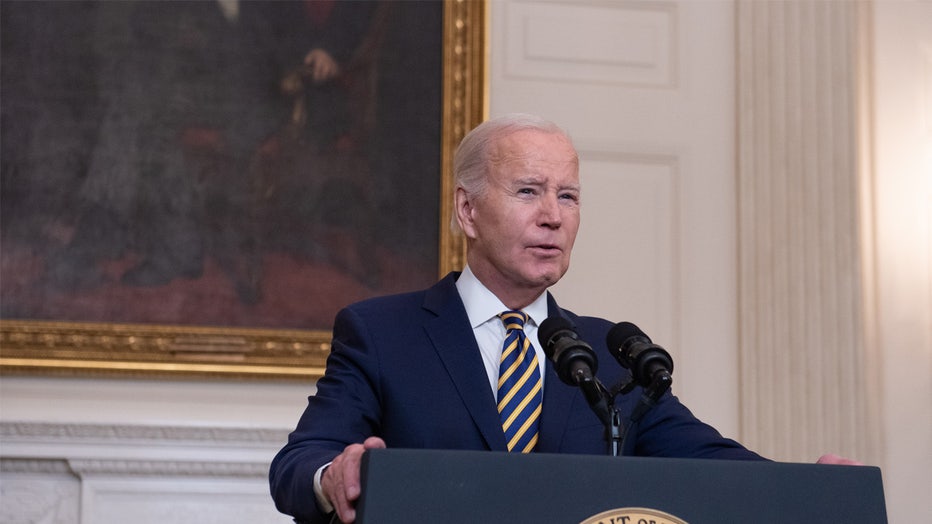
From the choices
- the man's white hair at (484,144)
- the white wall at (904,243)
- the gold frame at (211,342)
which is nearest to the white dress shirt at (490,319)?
the man's white hair at (484,144)

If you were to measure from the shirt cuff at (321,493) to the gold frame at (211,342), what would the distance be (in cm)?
297

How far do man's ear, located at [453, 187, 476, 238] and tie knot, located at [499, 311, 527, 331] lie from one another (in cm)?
25

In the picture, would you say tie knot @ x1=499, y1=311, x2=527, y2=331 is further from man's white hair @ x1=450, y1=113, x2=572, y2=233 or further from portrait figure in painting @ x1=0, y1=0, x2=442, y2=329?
portrait figure in painting @ x1=0, y1=0, x2=442, y2=329

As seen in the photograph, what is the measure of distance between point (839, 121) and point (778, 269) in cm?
76

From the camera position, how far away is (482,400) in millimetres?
2592

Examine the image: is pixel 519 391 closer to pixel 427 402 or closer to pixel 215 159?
pixel 427 402

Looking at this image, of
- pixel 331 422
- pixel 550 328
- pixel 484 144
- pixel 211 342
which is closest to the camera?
pixel 550 328

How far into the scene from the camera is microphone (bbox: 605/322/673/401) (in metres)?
2.12

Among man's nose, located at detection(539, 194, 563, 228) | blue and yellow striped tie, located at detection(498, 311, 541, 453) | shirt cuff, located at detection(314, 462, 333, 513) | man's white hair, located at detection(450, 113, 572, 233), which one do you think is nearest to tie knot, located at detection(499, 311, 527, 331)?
blue and yellow striped tie, located at detection(498, 311, 541, 453)

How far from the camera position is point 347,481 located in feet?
6.25

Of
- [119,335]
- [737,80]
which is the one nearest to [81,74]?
[119,335]

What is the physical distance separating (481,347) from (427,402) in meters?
0.24

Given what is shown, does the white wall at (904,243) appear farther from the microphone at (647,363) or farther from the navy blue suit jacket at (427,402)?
the microphone at (647,363)

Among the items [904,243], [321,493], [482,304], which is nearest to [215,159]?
[482,304]
